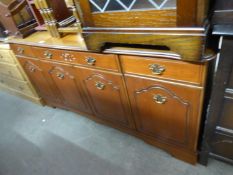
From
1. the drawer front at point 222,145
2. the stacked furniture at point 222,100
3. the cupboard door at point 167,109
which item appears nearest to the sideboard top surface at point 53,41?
the cupboard door at point 167,109

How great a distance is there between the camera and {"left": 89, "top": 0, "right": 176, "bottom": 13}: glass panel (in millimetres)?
678

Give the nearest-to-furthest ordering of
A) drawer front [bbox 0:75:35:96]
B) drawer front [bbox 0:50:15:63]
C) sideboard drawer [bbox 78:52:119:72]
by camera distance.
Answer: sideboard drawer [bbox 78:52:119:72] → drawer front [bbox 0:50:15:63] → drawer front [bbox 0:75:35:96]

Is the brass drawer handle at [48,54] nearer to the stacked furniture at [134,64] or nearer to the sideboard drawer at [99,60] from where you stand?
the stacked furniture at [134,64]

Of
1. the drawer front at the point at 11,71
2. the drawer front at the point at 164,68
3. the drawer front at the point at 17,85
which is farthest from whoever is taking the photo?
the drawer front at the point at 17,85

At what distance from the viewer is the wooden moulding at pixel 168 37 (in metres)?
0.68

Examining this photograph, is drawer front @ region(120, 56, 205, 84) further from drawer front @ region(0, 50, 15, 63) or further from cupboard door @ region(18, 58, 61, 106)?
drawer front @ region(0, 50, 15, 63)

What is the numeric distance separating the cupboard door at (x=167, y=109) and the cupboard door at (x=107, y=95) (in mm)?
74

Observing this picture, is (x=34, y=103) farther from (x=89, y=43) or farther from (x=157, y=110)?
(x=157, y=110)

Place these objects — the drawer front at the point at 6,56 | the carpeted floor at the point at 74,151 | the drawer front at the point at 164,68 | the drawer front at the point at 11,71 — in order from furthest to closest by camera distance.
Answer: the drawer front at the point at 11,71 < the drawer front at the point at 6,56 < the carpeted floor at the point at 74,151 < the drawer front at the point at 164,68

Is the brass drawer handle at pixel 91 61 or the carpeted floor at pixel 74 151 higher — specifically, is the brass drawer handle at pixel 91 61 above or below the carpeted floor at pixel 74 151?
above

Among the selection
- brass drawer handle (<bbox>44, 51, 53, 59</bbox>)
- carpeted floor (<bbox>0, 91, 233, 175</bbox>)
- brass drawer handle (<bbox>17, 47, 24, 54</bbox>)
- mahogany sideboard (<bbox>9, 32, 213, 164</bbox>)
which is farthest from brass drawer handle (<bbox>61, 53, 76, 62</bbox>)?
carpeted floor (<bbox>0, 91, 233, 175</bbox>)

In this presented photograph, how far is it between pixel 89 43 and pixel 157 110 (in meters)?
0.54

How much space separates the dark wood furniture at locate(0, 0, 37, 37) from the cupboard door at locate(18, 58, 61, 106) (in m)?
0.24

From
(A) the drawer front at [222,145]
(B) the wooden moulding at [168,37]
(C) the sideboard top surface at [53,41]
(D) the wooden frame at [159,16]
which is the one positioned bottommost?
(A) the drawer front at [222,145]
